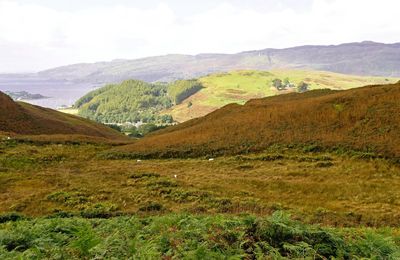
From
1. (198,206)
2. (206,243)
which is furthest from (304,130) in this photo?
(206,243)

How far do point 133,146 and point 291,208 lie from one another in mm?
28190

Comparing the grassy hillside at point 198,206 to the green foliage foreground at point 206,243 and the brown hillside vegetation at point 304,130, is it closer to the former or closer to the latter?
the green foliage foreground at point 206,243

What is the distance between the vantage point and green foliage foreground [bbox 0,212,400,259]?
913 centimetres

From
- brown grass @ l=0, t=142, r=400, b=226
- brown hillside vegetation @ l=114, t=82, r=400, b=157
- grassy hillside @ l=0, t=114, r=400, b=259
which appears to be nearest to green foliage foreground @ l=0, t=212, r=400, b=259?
grassy hillside @ l=0, t=114, r=400, b=259

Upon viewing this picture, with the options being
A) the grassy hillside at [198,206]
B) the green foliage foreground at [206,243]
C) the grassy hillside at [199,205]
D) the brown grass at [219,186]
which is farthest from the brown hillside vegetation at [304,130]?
the green foliage foreground at [206,243]

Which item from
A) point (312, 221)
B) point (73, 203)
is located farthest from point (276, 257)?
point (73, 203)

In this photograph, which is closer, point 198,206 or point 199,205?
point 198,206

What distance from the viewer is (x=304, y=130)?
40.8 meters

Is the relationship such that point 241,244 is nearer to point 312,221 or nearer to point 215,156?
point 312,221

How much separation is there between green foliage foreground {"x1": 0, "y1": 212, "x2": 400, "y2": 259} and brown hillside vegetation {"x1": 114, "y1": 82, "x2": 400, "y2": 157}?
1012 inches

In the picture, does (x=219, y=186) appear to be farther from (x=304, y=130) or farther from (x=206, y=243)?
(x=206, y=243)

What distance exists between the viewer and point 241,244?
9703mm

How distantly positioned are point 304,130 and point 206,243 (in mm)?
→ 33345

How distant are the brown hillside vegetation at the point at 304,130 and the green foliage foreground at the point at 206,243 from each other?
25.7 metres
